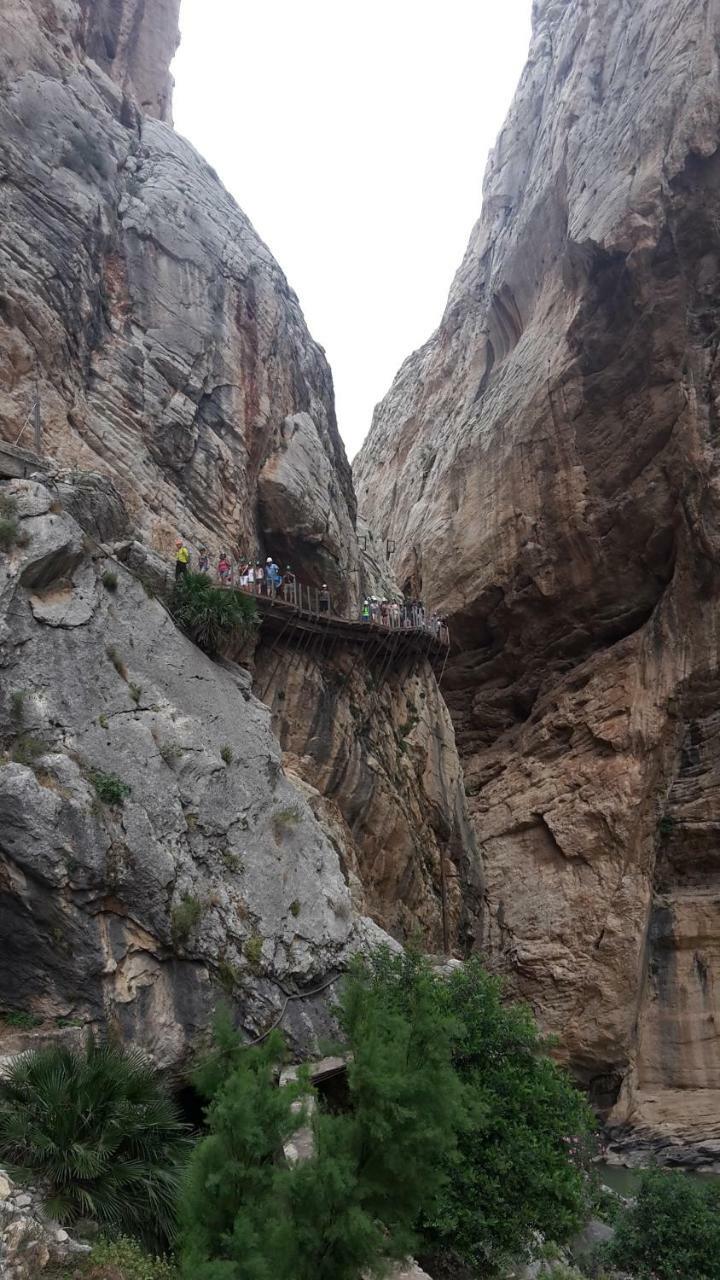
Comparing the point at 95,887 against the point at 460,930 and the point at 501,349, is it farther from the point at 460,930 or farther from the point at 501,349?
the point at 501,349

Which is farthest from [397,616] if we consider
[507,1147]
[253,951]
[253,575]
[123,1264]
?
[123,1264]

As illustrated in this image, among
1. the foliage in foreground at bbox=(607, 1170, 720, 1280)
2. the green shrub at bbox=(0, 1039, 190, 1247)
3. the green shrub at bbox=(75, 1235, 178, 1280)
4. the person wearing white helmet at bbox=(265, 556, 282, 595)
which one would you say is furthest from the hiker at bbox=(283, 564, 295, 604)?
the green shrub at bbox=(75, 1235, 178, 1280)

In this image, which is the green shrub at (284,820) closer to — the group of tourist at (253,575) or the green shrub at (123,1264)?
the group of tourist at (253,575)

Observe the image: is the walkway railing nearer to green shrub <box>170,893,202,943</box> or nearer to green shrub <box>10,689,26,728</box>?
green shrub <box>10,689,26,728</box>

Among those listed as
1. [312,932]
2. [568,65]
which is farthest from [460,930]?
[568,65]

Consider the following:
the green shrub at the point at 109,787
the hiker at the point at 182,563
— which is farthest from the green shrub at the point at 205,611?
the green shrub at the point at 109,787

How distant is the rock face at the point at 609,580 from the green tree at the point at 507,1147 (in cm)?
1310

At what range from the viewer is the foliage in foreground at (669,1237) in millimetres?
11906

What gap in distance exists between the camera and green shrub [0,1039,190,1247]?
7907 mm

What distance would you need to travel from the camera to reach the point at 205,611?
16.1 m

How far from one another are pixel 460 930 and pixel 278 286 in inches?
793

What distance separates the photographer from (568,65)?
34.4 m

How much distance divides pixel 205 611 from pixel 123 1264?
415 inches

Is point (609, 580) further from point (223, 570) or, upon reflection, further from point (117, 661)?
point (117, 661)
